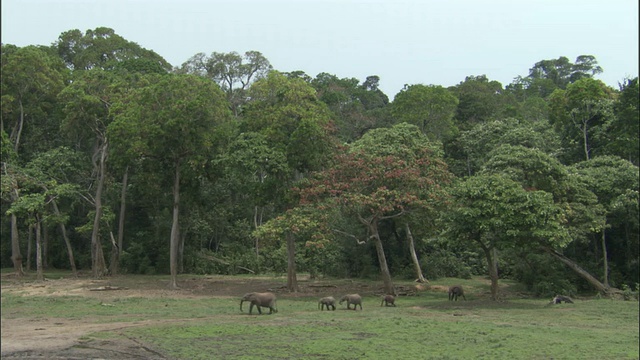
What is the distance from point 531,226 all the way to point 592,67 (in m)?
72.3

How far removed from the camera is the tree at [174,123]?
26656 mm

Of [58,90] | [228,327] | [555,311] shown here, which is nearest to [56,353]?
[228,327]

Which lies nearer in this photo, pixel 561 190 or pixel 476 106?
pixel 561 190

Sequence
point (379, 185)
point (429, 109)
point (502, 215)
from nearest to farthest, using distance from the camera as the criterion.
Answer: point (502, 215)
point (379, 185)
point (429, 109)

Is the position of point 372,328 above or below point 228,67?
below

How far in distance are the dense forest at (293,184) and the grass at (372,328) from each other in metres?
3.30

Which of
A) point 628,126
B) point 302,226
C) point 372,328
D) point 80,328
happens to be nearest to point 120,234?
point 302,226

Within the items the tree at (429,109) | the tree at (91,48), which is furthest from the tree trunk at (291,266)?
the tree at (91,48)

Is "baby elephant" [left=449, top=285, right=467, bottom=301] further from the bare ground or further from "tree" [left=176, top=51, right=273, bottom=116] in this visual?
"tree" [left=176, top=51, right=273, bottom=116]

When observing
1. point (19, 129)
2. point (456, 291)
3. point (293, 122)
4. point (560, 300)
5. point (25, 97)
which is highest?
point (25, 97)

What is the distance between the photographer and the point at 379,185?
2497 centimetres

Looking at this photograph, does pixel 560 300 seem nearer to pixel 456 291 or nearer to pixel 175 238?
pixel 456 291

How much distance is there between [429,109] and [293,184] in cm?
2052

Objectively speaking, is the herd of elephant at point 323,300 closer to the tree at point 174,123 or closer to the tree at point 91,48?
the tree at point 174,123
